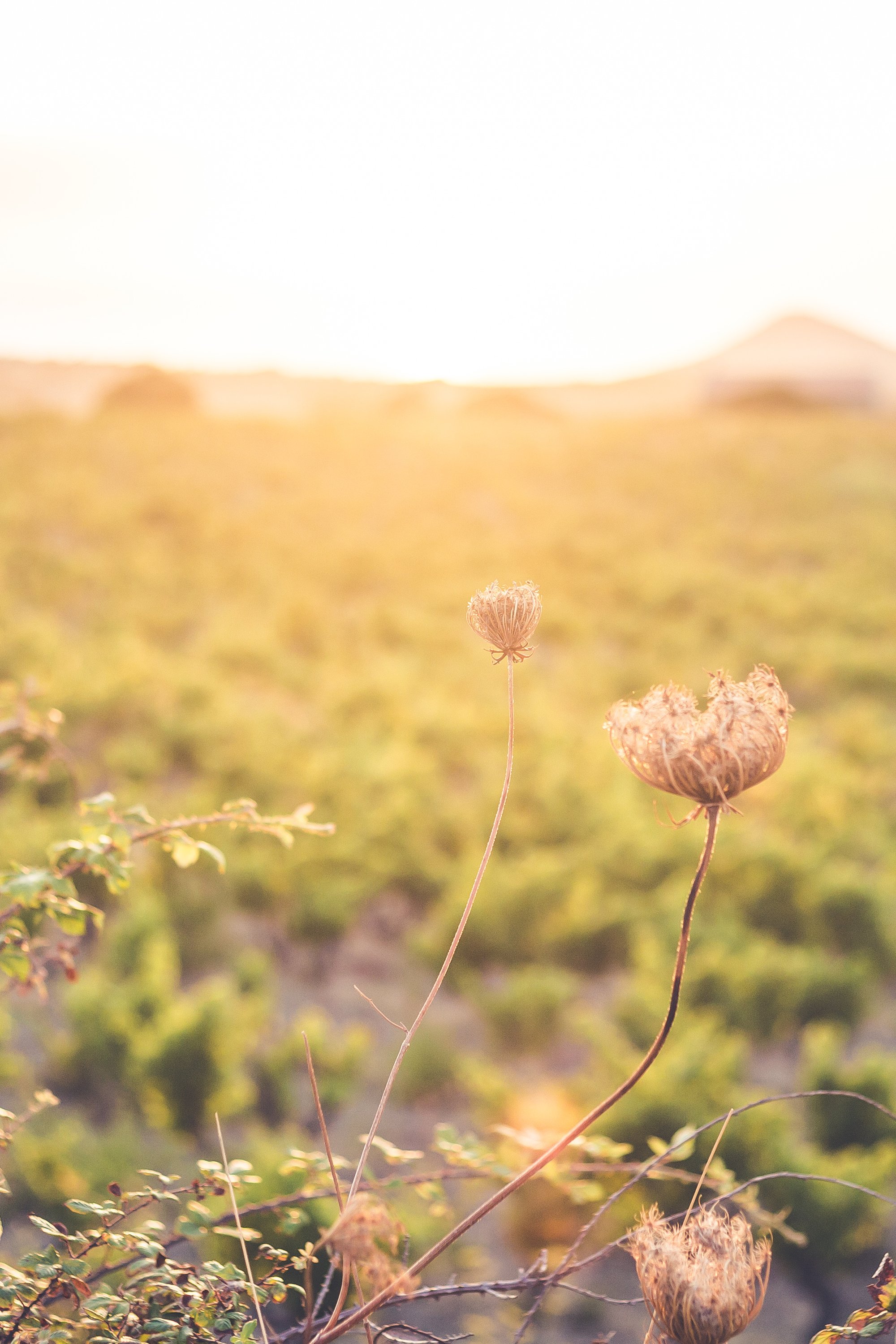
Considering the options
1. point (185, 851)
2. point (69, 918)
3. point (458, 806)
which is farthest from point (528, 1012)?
point (69, 918)

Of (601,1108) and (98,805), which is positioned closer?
(601,1108)

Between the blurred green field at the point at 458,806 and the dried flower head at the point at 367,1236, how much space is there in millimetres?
380

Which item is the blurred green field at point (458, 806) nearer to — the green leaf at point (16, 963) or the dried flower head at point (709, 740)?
the dried flower head at point (709, 740)

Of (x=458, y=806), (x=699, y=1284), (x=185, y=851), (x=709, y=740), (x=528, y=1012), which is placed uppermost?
(x=709, y=740)

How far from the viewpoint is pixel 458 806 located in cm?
462

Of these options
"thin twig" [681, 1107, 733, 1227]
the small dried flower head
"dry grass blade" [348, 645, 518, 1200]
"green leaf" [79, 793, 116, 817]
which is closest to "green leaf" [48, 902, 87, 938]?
"green leaf" [79, 793, 116, 817]

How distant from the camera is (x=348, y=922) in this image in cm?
358

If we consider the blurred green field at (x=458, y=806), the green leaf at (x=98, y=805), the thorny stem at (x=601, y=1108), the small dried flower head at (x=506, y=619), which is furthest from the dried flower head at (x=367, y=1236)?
the green leaf at (x=98, y=805)

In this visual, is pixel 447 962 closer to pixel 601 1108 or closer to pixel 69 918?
pixel 601 1108

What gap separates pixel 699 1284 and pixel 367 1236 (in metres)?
0.33

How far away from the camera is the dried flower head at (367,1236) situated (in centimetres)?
63

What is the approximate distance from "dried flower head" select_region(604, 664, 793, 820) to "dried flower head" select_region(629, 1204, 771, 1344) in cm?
41

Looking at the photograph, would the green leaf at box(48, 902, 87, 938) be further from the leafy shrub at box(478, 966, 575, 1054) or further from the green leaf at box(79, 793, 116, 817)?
the leafy shrub at box(478, 966, 575, 1054)

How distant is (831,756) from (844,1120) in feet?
11.9
